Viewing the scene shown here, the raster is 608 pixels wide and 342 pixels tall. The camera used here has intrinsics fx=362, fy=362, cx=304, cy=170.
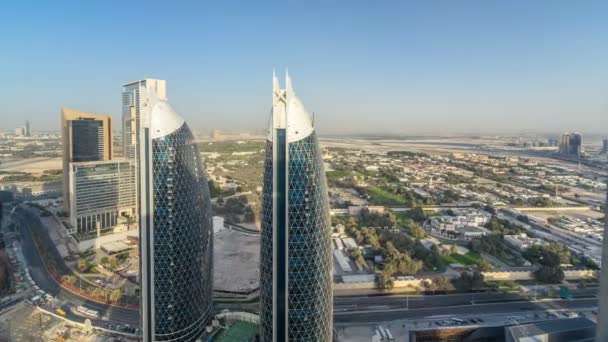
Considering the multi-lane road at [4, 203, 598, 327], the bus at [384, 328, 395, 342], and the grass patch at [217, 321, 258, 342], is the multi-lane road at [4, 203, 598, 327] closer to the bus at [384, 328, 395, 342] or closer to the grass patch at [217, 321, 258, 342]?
the bus at [384, 328, 395, 342]

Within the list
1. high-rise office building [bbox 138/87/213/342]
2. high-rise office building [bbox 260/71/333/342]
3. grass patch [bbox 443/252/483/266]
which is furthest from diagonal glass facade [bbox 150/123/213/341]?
grass patch [bbox 443/252/483/266]

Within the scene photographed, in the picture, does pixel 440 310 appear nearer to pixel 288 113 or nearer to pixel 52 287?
pixel 288 113

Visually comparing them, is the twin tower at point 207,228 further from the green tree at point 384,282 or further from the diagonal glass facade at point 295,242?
the green tree at point 384,282

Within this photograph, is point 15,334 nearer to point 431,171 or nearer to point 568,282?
point 568,282

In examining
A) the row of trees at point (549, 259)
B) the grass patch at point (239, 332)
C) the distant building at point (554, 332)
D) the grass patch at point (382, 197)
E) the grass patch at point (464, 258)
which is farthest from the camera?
the grass patch at point (382, 197)

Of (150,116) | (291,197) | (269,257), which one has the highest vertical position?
(150,116)

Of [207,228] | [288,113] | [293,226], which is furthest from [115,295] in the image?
[288,113]

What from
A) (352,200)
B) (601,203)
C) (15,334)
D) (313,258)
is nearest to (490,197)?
(601,203)

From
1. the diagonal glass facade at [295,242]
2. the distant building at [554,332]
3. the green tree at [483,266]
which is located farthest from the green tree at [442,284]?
the diagonal glass facade at [295,242]
